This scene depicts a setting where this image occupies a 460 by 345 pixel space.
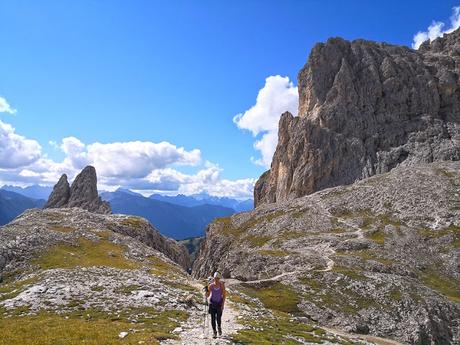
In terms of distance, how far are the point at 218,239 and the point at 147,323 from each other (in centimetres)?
9620

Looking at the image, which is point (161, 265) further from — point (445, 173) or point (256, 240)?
point (445, 173)

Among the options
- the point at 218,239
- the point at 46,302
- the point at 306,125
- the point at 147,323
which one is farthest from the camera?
the point at 306,125

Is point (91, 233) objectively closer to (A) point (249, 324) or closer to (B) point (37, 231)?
(B) point (37, 231)

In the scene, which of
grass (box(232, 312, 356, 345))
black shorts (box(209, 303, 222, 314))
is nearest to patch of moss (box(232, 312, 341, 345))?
grass (box(232, 312, 356, 345))

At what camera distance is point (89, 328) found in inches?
1121

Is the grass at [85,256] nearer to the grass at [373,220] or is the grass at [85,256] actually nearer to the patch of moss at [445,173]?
the grass at [373,220]

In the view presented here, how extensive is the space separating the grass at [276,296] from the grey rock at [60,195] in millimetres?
145619

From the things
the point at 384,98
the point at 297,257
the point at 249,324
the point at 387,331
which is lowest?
the point at 387,331

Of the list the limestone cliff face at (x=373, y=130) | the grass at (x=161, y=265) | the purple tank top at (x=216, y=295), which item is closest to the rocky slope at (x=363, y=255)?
the grass at (x=161, y=265)

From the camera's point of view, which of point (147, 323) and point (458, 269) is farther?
point (458, 269)

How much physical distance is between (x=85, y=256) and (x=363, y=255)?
56.3m

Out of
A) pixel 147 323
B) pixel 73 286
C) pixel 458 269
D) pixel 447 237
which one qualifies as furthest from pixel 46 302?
pixel 447 237

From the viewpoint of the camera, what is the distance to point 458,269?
83812 mm

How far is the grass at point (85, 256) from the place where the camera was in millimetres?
68250
